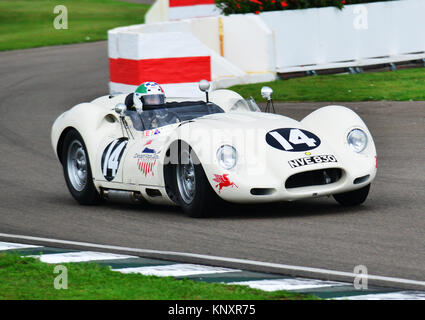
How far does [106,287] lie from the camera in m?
6.72

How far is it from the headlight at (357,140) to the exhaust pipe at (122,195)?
2042mm

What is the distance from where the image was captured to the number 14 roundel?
1030 centimetres

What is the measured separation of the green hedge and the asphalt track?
5.55 meters

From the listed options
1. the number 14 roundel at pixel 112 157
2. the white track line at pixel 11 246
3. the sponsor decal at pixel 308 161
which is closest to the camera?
the white track line at pixel 11 246

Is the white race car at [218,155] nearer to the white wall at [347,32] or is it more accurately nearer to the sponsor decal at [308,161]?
the sponsor decal at [308,161]

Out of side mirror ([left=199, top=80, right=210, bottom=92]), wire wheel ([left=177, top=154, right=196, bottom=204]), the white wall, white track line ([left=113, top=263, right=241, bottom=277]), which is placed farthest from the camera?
the white wall

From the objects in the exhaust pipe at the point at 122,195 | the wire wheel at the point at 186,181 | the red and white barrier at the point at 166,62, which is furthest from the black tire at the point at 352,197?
the red and white barrier at the point at 166,62

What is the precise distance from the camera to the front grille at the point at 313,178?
915 centimetres

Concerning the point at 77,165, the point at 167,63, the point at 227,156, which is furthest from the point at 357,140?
the point at 167,63

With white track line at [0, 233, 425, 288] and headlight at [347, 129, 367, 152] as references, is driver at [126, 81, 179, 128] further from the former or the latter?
white track line at [0, 233, 425, 288]

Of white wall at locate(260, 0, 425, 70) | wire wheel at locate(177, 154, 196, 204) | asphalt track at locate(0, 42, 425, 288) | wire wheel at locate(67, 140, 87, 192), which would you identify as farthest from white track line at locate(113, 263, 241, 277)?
white wall at locate(260, 0, 425, 70)

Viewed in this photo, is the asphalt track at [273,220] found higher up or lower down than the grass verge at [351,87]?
lower down

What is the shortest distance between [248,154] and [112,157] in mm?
1830

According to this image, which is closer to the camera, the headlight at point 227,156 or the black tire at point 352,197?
the headlight at point 227,156
